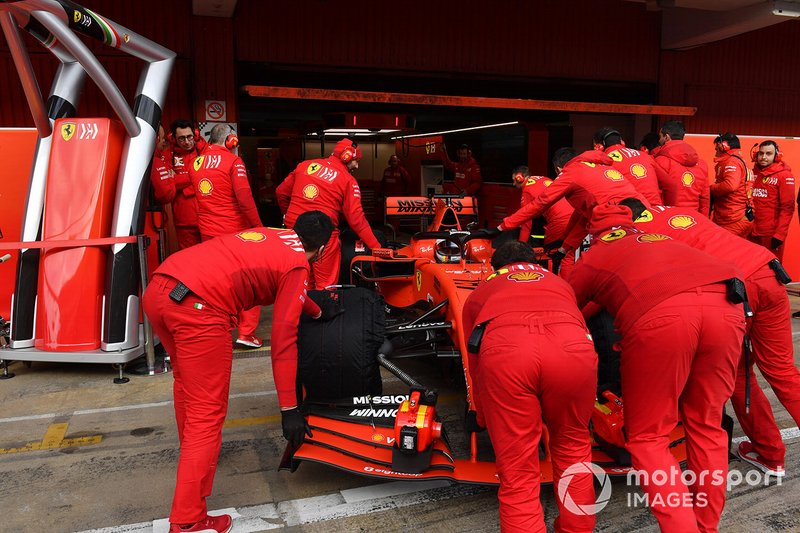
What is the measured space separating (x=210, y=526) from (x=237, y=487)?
1.63 ft

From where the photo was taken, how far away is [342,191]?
590cm

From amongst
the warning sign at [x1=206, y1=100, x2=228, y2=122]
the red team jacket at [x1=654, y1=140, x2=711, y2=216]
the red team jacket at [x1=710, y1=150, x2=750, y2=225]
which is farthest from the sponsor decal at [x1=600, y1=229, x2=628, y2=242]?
the warning sign at [x1=206, y1=100, x2=228, y2=122]

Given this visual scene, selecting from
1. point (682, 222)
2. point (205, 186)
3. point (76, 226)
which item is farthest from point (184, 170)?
point (682, 222)

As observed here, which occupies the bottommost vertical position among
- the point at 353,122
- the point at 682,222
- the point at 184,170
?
the point at 682,222

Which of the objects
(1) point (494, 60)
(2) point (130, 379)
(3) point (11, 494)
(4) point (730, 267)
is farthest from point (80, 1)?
(4) point (730, 267)

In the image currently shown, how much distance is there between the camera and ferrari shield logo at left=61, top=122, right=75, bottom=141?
16.8 feet

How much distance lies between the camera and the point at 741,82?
432 inches

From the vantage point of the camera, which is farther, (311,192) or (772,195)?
(772,195)

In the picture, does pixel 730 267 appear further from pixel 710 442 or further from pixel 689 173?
pixel 689 173

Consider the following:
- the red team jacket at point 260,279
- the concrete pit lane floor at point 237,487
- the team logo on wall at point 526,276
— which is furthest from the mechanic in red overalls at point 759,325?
the red team jacket at point 260,279

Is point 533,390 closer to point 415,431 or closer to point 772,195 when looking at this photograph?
point 415,431

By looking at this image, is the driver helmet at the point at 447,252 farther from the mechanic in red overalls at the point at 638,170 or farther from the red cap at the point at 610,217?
the red cap at the point at 610,217

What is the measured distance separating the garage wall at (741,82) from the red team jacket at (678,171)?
446cm

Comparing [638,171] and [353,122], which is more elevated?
[353,122]
